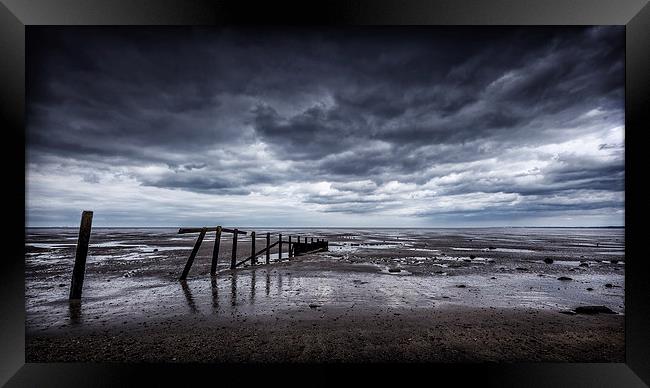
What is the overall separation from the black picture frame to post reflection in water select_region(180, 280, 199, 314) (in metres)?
2.62

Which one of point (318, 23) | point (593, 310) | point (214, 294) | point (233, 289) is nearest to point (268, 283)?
point (233, 289)

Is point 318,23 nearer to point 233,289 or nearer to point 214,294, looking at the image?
point 214,294

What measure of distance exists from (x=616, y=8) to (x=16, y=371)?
934cm

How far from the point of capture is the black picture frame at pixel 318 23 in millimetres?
3752

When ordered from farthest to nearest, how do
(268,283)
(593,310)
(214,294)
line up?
(268,283), (214,294), (593,310)

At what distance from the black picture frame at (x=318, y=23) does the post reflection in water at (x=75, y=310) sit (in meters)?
2.23

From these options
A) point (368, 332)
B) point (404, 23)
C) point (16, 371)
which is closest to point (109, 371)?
point (16, 371)

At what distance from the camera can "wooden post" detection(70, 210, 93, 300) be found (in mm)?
7501

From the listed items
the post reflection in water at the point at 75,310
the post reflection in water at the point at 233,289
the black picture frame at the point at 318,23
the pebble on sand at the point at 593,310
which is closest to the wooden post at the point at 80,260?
the post reflection in water at the point at 75,310

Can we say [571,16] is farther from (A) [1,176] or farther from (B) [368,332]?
(A) [1,176]

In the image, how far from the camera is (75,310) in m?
6.57

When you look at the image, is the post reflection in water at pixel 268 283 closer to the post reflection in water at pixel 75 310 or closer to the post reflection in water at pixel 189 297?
the post reflection in water at pixel 189 297

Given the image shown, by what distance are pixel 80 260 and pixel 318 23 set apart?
8.48 m

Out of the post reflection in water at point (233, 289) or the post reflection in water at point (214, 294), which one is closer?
the post reflection in water at point (214, 294)
